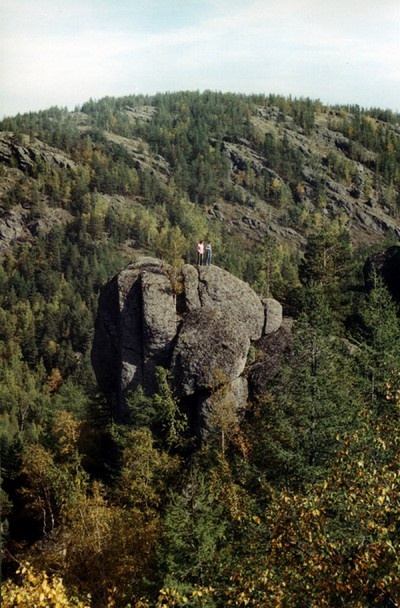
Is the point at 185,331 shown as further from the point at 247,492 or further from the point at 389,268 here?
the point at 389,268

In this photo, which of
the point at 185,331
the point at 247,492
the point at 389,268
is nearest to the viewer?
the point at 247,492

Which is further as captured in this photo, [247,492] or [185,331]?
[185,331]

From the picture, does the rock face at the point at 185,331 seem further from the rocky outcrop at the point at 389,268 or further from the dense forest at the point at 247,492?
the rocky outcrop at the point at 389,268

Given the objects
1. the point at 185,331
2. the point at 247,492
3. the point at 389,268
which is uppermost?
the point at 389,268

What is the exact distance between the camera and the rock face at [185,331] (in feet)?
168

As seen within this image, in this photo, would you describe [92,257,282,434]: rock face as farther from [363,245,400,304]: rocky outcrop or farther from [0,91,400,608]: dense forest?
[363,245,400,304]: rocky outcrop

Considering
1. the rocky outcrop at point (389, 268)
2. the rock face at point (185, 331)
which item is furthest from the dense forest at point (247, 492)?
the rocky outcrop at point (389, 268)

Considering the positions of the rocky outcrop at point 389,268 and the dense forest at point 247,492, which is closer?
the dense forest at point 247,492

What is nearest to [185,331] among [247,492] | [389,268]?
[247,492]

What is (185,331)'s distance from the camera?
174 ft

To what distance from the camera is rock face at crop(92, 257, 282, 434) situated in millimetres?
51062

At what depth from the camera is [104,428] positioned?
56.8 metres

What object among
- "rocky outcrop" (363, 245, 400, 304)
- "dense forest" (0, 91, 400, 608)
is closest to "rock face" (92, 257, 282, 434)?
"dense forest" (0, 91, 400, 608)

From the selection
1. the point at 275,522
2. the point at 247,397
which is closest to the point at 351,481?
the point at 275,522
